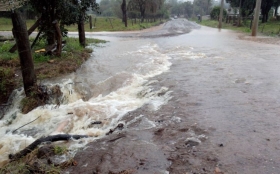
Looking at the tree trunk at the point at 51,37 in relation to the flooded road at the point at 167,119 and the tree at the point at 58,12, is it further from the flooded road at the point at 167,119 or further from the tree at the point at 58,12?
the flooded road at the point at 167,119

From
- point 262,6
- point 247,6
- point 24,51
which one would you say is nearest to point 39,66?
point 24,51

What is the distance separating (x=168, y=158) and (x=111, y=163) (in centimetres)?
93

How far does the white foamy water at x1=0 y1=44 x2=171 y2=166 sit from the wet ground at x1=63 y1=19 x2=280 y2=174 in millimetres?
392

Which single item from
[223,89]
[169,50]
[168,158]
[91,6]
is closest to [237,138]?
[168,158]

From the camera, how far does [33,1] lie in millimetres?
10367

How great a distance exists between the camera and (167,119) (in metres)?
5.93

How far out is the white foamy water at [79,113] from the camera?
18.6 feet

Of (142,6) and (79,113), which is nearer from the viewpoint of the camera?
(79,113)

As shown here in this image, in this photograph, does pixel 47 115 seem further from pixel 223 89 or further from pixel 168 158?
pixel 223 89

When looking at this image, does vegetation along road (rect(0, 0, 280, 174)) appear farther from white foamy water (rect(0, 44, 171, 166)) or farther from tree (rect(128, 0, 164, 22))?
tree (rect(128, 0, 164, 22))

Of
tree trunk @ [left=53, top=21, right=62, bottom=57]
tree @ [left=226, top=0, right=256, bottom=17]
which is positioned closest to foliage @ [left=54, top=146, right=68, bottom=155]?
tree trunk @ [left=53, top=21, right=62, bottom=57]

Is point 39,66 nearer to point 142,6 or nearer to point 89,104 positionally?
point 89,104

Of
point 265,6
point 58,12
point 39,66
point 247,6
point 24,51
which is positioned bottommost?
point 39,66

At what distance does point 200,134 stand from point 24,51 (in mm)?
4774
